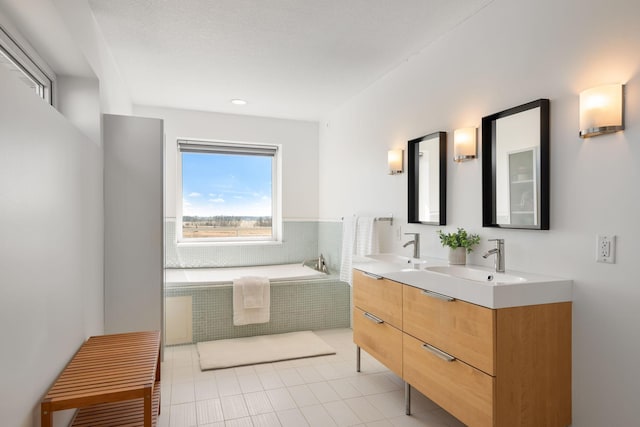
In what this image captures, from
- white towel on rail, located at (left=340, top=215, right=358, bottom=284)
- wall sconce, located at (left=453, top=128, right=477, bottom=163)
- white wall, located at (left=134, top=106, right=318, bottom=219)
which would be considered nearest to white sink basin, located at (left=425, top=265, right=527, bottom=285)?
wall sconce, located at (left=453, top=128, right=477, bottom=163)

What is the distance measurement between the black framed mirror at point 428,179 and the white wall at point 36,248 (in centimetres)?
224

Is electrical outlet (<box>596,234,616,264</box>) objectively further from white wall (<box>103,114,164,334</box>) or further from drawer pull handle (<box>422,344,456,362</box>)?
white wall (<box>103,114,164,334</box>)

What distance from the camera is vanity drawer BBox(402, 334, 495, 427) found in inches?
70.0

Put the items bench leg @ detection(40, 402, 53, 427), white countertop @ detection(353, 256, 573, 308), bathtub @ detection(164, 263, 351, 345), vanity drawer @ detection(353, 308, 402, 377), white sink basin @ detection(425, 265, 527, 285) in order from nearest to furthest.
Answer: bench leg @ detection(40, 402, 53, 427) < white countertop @ detection(353, 256, 573, 308) < white sink basin @ detection(425, 265, 527, 285) < vanity drawer @ detection(353, 308, 402, 377) < bathtub @ detection(164, 263, 351, 345)

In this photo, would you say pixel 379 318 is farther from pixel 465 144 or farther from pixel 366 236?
pixel 465 144

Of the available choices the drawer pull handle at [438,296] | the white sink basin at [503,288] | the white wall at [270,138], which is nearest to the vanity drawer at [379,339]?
the drawer pull handle at [438,296]

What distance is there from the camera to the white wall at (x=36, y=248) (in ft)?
4.38

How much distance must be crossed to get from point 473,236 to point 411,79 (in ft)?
4.51

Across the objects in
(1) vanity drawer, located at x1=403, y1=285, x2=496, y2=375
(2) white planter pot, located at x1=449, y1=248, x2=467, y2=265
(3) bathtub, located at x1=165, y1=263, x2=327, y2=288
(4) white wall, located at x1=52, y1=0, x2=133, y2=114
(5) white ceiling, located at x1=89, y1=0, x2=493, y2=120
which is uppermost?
(5) white ceiling, located at x1=89, y1=0, x2=493, y2=120

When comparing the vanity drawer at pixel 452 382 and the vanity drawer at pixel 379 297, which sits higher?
the vanity drawer at pixel 379 297

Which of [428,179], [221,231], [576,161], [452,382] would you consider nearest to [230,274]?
[221,231]

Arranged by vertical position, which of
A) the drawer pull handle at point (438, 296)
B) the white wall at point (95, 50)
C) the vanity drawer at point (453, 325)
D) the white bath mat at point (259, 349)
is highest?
the white wall at point (95, 50)

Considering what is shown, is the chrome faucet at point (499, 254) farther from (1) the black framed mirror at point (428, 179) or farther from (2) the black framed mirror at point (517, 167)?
(1) the black framed mirror at point (428, 179)

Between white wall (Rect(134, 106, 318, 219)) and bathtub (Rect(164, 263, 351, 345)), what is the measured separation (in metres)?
0.93
